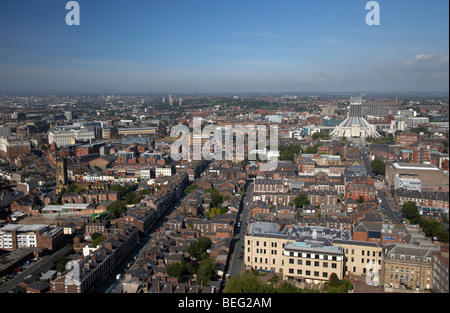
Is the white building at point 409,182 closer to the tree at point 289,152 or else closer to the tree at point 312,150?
the tree at point 289,152

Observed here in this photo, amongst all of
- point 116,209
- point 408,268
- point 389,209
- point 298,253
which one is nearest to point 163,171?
point 116,209

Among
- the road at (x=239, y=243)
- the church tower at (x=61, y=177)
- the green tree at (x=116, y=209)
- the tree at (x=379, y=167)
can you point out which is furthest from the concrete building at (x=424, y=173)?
the church tower at (x=61, y=177)

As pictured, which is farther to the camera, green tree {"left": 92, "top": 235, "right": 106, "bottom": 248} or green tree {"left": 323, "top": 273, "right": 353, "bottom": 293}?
green tree {"left": 92, "top": 235, "right": 106, "bottom": 248}

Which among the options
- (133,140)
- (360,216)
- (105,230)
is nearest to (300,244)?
(360,216)

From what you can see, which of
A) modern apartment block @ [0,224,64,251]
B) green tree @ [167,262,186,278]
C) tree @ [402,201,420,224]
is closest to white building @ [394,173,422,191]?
tree @ [402,201,420,224]

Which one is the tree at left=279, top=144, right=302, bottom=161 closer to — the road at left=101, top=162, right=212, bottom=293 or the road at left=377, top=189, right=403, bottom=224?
the road at left=377, top=189, right=403, bottom=224

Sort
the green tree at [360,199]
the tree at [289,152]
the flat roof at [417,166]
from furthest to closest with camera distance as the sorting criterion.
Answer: the tree at [289,152], the flat roof at [417,166], the green tree at [360,199]

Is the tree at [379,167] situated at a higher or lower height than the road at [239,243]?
higher
